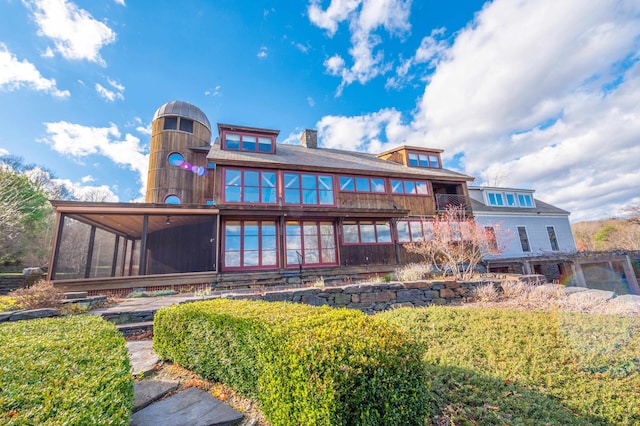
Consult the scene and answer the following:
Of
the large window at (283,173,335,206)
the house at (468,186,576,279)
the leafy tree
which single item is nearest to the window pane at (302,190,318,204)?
the large window at (283,173,335,206)

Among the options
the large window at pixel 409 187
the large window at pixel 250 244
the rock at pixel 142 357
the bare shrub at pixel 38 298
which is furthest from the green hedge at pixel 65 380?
the large window at pixel 409 187

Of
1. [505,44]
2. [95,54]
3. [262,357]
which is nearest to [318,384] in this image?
[262,357]

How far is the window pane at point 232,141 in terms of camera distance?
13.4 m

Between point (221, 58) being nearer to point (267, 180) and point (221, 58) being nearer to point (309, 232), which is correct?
point (267, 180)

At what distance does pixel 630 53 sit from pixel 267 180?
564 inches

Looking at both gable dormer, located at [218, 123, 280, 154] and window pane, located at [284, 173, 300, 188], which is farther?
gable dormer, located at [218, 123, 280, 154]

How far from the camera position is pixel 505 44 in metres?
7.65

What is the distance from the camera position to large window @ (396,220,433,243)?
45.5 feet

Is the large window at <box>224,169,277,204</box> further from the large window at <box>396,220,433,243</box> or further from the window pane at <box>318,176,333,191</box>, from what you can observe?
the large window at <box>396,220,433,243</box>

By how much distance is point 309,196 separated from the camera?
509 inches

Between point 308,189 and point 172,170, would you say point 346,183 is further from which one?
point 172,170

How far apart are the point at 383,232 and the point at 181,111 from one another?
15.9 m

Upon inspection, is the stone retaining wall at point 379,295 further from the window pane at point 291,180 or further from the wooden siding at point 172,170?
the wooden siding at point 172,170

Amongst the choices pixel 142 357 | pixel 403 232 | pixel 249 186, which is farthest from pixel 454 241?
pixel 142 357
